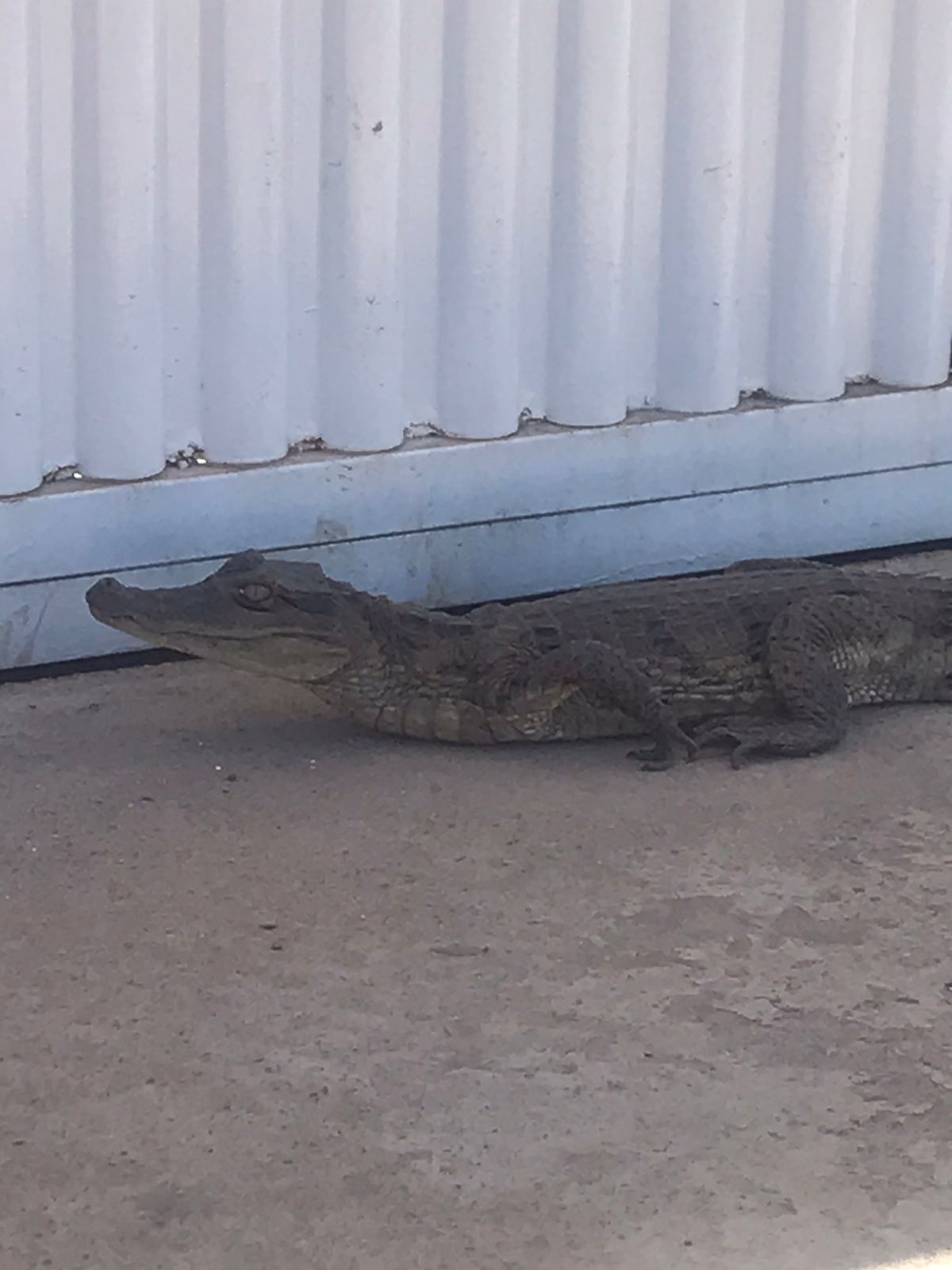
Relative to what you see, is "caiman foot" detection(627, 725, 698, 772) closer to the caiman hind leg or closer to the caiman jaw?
the caiman hind leg

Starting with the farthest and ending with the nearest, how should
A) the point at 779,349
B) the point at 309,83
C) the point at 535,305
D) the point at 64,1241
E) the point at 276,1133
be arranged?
the point at 779,349
the point at 535,305
the point at 309,83
the point at 276,1133
the point at 64,1241

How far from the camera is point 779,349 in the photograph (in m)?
4.92

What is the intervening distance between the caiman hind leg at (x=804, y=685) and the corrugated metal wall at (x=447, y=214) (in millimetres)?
726

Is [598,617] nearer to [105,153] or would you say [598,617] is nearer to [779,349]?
[779,349]

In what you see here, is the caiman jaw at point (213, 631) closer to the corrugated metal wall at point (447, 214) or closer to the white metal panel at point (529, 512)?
the white metal panel at point (529, 512)

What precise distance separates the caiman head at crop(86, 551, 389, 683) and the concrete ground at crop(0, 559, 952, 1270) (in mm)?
180

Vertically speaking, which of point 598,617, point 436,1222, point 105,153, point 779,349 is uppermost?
point 105,153

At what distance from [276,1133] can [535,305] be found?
2394mm

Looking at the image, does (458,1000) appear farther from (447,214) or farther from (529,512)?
(447,214)

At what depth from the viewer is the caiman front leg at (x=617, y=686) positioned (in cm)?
408

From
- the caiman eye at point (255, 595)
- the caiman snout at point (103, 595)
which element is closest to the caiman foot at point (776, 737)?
the caiman eye at point (255, 595)

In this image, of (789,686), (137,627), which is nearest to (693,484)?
(789,686)

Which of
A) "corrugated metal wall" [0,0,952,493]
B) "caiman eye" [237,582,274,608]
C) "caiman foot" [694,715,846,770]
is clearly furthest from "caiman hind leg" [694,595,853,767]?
"caiman eye" [237,582,274,608]

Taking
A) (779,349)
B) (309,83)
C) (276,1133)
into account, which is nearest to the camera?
(276,1133)
